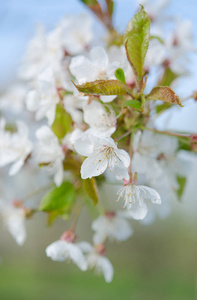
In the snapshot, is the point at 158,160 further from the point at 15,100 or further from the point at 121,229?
the point at 15,100

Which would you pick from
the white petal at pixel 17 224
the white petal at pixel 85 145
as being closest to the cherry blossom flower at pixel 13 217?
the white petal at pixel 17 224

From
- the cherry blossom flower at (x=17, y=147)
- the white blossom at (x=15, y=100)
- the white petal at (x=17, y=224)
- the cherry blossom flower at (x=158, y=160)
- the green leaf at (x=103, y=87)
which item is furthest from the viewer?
the white blossom at (x=15, y=100)

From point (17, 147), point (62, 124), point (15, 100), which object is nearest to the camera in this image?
point (62, 124)

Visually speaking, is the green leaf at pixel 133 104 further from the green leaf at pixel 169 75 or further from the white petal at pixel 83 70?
the green leaf at pixel 169 75

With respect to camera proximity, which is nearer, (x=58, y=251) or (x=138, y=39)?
(x=138, y=39)

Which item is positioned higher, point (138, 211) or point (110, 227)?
point (138, 211)

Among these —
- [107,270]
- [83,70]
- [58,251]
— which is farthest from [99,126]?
[107,270]

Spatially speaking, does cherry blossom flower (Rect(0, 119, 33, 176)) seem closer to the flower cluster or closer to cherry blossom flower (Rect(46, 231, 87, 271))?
the flower cluster

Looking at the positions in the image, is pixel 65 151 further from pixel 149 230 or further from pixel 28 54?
pixel 149 230
